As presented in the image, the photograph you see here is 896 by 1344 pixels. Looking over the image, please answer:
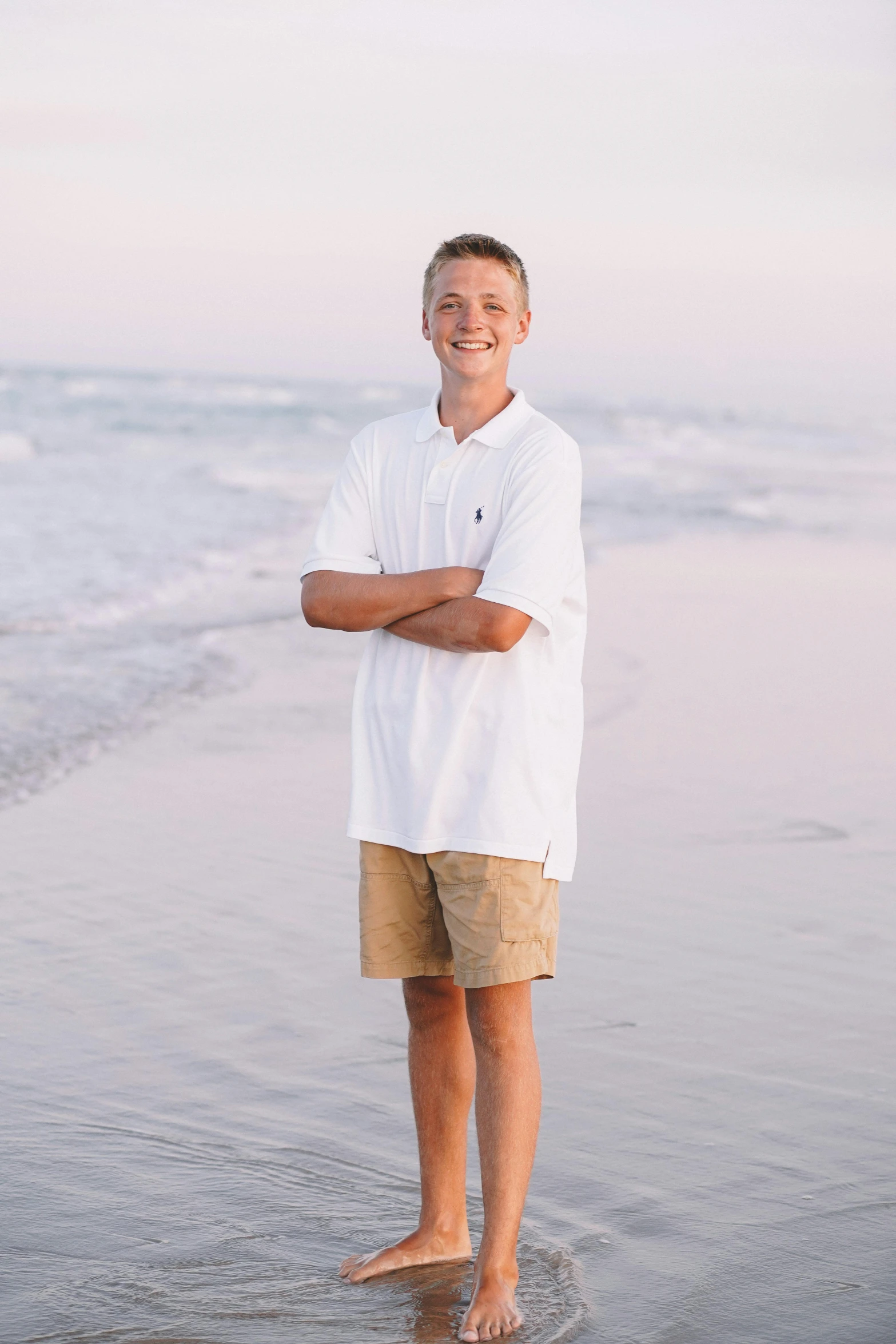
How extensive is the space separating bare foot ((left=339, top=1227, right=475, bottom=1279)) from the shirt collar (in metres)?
1.52

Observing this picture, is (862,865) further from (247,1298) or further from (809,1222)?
(247,1298)

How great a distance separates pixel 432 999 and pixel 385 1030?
40.6 inches

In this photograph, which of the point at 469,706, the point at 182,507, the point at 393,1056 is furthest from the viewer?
the point at 182,507

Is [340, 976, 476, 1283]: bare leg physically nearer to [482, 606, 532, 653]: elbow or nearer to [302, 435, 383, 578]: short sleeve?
[482, 606, 532, 653]: elbow

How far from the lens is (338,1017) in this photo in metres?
4.03

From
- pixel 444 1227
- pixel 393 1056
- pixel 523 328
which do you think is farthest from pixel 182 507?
pixel 444 1227

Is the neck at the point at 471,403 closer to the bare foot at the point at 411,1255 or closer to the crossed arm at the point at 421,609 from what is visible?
the crossed arm at the point at 421,609

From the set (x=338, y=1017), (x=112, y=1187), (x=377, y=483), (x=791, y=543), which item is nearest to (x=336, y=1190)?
(x=112, y=1187)

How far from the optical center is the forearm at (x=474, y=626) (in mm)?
2619

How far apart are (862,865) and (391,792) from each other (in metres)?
2.88

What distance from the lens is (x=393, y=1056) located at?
3.81m

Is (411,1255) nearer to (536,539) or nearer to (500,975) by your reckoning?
(500,975)

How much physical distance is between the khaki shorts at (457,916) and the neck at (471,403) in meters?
0.80

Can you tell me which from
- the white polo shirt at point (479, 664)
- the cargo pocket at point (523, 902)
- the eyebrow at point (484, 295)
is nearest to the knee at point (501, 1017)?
the cargo pocket at point (523, 902)
